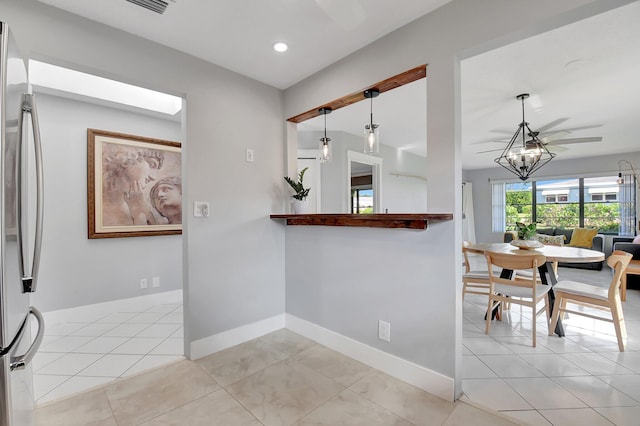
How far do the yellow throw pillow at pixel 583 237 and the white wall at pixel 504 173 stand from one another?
1.35 feet

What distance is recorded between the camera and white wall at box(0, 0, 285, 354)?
186 cm

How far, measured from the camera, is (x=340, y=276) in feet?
7.99

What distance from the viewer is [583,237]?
621cm

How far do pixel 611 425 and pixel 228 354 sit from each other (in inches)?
96.6

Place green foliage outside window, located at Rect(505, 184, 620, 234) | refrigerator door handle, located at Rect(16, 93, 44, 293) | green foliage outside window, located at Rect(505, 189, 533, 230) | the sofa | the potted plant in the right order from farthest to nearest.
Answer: green foliage outside window, located at Rect(505, 189, 533, 230), green foliage outside window, located at Rect(505, 184, 620, 234), the sofa, the potted plant, refrigerator door handle, located at Rect(16, 93, 44, 293)

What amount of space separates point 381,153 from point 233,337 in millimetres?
4009

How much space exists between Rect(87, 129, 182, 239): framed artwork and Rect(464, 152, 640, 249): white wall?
7.77m

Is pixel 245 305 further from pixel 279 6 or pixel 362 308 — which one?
pixel 279 6

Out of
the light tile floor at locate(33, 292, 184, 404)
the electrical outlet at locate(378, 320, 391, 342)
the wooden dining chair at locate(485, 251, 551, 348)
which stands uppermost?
the wooden dining chair at locate(485, 251, 551, 348)

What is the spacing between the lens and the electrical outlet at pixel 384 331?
2.09 meters

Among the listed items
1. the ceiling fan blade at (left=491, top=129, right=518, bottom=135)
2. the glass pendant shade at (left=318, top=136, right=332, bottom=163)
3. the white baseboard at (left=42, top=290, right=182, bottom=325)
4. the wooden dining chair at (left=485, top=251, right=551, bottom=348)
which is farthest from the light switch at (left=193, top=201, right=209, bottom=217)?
the ceiling fan blade at (left=491, top=129, right=518, bottom=135)

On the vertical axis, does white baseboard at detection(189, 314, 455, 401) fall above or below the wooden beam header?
below

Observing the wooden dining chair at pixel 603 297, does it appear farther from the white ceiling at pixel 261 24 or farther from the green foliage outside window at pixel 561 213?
the green foliage outside window at pixel 561 213

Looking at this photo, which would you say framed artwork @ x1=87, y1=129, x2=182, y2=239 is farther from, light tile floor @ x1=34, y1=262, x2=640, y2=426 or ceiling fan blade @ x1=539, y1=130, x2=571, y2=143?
ceiling fan blade @ x1=539, y1=130, x2=571, y2=143
